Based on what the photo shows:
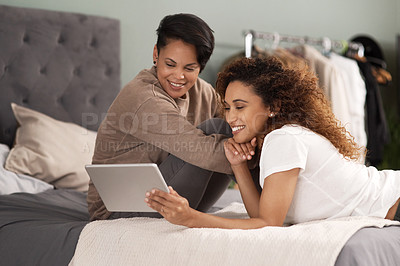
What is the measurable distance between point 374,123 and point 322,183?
2.51 meters

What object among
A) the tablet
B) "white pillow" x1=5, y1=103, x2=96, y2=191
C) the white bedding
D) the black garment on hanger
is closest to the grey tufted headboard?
"white pillow" x1=5, y1=103, x2=96, y2=191

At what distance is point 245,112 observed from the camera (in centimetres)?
160

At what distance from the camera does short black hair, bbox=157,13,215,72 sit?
184 cm

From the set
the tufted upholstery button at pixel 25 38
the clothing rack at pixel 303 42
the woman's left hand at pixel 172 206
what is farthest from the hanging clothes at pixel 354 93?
the woman's left hand at pixel 172 206

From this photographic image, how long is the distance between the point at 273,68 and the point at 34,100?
157 cm

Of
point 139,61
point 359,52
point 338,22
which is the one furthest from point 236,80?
point 338,22

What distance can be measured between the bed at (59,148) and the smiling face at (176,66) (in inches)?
19.1

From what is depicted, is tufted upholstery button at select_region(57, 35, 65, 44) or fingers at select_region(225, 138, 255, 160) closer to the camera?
fingers at select_region(225, 138, 255, 160)

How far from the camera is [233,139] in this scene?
168 centimetres

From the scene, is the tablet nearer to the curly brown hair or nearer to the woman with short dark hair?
the woman with short dark hair

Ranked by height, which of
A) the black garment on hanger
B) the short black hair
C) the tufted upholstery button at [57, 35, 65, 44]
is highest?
the short black hair

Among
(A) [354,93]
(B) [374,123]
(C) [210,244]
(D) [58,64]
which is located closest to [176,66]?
(C) [210,244]

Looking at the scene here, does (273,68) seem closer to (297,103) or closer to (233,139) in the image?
(297,103)

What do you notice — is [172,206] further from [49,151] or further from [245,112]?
[49,151]
